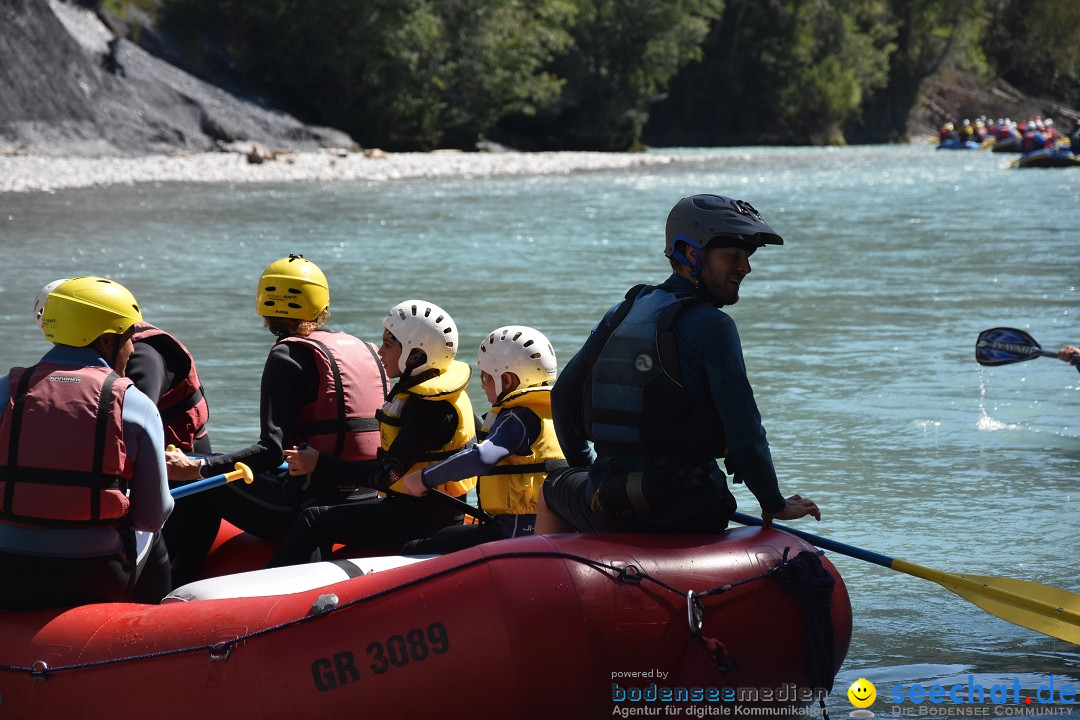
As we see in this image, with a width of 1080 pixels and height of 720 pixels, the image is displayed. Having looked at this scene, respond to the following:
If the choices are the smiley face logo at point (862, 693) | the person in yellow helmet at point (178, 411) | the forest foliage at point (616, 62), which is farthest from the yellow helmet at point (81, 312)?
the forest foliage at point (616, 62)

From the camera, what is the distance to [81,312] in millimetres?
3314

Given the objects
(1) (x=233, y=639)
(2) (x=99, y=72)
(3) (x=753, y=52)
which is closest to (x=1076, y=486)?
(1) (x=233, y=639)

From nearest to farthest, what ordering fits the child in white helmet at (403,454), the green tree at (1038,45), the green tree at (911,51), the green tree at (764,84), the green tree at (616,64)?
the child in white helmet at (403,454), the green tree at (616,64), the green tree at (764,84), the green tree at (911,51), the green tree at (1038,45)

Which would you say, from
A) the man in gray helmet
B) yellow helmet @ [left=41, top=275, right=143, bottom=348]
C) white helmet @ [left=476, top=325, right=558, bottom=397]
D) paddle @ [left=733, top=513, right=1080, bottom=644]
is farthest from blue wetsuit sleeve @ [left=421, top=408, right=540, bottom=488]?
yellow helmet @ [left=41, top=275, right=143, bottom=348]

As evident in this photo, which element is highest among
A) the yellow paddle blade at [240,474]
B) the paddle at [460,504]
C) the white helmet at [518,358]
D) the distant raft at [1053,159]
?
the distant raft at [1053,159]

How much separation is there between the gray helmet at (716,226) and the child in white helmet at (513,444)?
2.51 feet

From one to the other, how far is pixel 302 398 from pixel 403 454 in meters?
0.45

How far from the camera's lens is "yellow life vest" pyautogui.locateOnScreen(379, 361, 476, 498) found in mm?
4090

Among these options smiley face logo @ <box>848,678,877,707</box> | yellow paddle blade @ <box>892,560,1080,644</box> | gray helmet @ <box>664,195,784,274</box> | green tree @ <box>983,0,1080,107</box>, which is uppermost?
green tree @ <box>983,0,1080,107</box>

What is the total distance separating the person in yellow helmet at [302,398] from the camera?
13.9 feet

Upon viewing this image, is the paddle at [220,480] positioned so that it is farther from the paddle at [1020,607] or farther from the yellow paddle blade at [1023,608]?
the yellow paddle blade at [1023,608]

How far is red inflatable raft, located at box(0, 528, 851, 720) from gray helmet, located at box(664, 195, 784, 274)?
768mm

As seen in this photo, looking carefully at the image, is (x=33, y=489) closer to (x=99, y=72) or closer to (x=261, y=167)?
(x=261, y=167)

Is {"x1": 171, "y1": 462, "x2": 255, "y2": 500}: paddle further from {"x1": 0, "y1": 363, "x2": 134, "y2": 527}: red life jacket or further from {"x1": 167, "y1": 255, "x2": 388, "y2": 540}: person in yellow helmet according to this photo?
{"x1": 0, "y1": 363, "x2": 134, "y2": 527}: red life jacket
